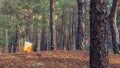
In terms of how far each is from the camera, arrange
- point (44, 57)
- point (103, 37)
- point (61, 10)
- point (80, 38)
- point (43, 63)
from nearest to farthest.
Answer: point (103, 37) → point (43, 63) → point (44, 57) → point (80, 38) → point (61, 10)

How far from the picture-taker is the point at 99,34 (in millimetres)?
7672

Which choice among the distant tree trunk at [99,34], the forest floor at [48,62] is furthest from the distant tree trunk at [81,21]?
the distant tree trunk at [99,34]

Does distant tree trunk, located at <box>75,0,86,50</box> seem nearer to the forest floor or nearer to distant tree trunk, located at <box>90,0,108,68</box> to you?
the forest floor

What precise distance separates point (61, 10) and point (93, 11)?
45492 millimetres

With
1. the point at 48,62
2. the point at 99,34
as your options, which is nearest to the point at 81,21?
the point at 48,62

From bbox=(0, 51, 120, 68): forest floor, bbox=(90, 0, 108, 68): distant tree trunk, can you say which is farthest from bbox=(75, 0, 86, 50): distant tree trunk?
bbox=(90, 0, 108, 68): distant tree trunk

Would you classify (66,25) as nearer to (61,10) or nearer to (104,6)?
(61,10)

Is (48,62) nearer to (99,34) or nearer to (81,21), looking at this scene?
(99,34)

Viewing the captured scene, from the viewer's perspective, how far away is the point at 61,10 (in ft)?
174

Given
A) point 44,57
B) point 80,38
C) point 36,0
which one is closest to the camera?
point 44,57

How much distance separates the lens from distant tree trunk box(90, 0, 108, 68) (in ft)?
25.1

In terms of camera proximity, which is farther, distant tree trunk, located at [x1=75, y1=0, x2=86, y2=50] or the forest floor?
distant tree trunk, located at [x1=75, y1=0, x2=86, y2=50]

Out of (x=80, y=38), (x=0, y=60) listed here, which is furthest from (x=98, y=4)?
(x=80, y=38)

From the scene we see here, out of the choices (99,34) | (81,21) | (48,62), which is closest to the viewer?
(99,34)
